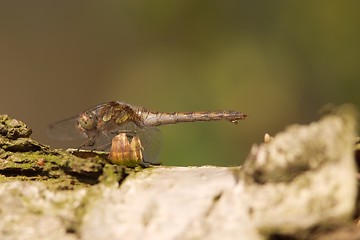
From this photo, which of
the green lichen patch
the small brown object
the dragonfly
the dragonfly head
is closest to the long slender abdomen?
the dragonfly

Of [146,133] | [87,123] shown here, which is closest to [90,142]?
[87,123]

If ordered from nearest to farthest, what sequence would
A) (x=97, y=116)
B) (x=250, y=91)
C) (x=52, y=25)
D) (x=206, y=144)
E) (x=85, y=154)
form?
(x=85, y=154) < (x=97, y=116) < (x=206, y=144) < (x=250, y=91) < (x=52, y=25)

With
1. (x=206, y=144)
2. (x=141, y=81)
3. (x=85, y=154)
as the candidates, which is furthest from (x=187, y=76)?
(x=85, y=154)

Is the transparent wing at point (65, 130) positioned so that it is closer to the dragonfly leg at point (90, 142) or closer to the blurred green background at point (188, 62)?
the dragonfly leg at point (90, 142)

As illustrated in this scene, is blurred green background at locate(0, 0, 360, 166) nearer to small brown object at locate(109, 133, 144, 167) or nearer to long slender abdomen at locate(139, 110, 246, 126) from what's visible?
long slender abdomen at locate(139, 110, 246, 126)

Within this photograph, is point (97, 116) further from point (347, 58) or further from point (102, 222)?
point (347, 58)

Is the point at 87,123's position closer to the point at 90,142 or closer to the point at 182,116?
the point at 90,142
